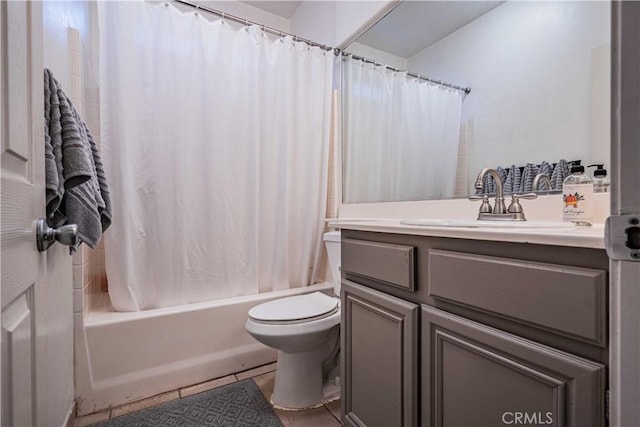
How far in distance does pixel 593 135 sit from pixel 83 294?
6.60 ft

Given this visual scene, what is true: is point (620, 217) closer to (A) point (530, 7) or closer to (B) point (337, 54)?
(A) point (530, 7)

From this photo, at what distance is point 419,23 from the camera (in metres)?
1.51

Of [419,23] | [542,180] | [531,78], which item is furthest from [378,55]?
[542,180]

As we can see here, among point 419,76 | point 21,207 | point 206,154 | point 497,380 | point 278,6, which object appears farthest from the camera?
point 278,6

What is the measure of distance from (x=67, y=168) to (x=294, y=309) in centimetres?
101

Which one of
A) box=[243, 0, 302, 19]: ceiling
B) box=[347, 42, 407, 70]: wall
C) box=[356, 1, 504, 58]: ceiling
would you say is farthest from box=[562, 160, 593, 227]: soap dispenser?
box=[243, 0, 302, 19]: ceiling

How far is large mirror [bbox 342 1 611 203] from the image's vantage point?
3.17ft

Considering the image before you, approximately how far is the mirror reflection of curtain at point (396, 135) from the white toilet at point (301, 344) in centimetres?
72

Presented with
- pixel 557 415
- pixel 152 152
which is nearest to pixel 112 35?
pixel 152 152

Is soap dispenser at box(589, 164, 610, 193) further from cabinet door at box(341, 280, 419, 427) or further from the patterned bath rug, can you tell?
the patterned bath rug

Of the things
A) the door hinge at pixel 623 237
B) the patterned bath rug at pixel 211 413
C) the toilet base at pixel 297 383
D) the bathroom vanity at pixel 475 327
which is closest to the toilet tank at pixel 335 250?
the toilet base at pixel 297 383

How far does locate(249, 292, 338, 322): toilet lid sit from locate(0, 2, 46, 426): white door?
76 centimetres

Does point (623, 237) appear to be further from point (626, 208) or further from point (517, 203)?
point (517, 203)

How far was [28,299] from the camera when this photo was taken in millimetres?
607
